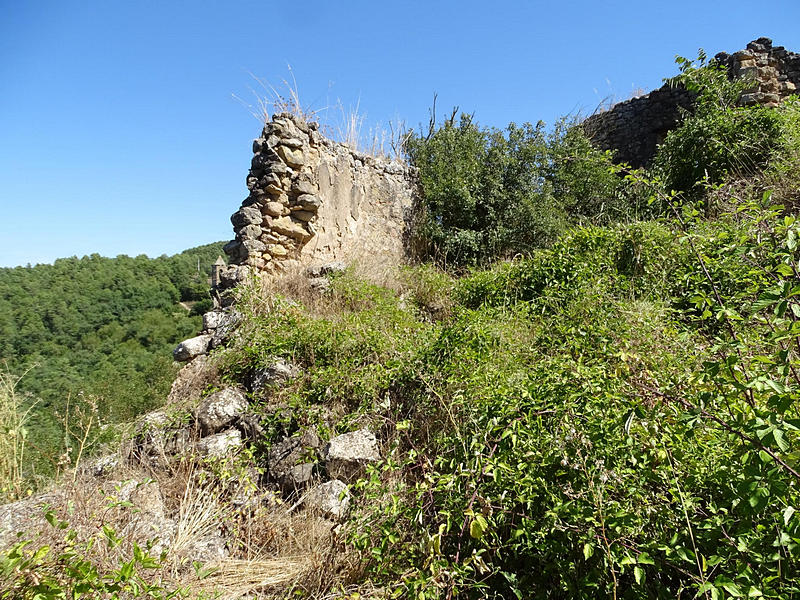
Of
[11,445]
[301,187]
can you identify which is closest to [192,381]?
[11,445]

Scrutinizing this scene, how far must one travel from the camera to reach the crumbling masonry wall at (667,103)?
7863mm

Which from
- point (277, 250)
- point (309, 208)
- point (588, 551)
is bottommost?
point (588, 551)

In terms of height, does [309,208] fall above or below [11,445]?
above

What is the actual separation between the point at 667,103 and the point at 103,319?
31.9 m

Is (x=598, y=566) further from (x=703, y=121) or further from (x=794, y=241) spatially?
(x=703, y=121)

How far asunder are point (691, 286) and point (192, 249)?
4059 cm

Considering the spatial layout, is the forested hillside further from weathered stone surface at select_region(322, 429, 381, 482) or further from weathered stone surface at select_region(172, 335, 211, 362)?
weathered stone surface at select_region(322, 429, 381, 482)

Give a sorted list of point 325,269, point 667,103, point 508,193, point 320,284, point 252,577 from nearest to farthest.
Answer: point 252,577
point 320,284
point 325,269
point 508,193
point 667,103

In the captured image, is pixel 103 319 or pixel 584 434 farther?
pixel 103 319

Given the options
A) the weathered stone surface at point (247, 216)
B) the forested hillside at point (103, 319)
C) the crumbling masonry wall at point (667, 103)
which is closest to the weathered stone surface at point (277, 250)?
the weathered stone surface at point (247, 216)

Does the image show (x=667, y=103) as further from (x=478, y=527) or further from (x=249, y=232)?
(x=478, y=527)

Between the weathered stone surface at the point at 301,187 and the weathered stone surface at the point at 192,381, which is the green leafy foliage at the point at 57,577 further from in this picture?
the weathered stone surface at the point at 301,187

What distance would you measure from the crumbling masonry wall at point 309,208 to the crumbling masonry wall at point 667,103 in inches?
160

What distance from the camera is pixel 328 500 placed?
3305mm
